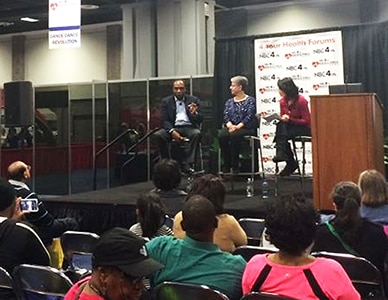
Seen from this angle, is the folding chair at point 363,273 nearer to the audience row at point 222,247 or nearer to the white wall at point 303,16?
the audience row at point 222,247

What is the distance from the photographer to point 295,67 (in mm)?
7406

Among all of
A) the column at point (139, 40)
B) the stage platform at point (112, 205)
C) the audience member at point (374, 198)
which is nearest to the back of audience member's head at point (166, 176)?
the stage platform at point (112, 205)

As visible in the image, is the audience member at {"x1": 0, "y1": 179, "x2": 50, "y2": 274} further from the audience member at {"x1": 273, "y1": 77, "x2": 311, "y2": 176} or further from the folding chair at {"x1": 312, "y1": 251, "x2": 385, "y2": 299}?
the audience member at {"x1": 273, "y1": 77, "x2": 311, "y2": 176}

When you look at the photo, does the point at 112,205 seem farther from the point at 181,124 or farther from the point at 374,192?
the point at 374,192

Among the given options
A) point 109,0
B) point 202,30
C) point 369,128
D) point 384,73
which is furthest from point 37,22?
point 369,128

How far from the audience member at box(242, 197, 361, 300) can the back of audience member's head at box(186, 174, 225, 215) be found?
88 centimetres

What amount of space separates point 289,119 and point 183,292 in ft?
11.4

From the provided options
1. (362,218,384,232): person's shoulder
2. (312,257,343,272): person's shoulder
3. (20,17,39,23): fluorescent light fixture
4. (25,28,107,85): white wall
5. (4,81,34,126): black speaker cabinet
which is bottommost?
(312,257,343,272): person's shoulder

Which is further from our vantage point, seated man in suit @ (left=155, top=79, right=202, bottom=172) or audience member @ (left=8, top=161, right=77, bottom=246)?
seated man in suit @ (left=155, top=79, right=202, bottom=172)

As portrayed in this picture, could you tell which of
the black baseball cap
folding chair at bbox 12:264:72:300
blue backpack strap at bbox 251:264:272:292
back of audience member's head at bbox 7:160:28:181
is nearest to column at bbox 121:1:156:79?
back of audience member's head at bbox 7:160:28:181

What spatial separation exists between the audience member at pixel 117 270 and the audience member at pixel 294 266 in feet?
1.84

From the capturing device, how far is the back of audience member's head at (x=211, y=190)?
2850mm

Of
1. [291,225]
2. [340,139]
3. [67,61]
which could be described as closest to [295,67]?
[340,139]

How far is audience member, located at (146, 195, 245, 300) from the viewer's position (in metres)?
2.05
